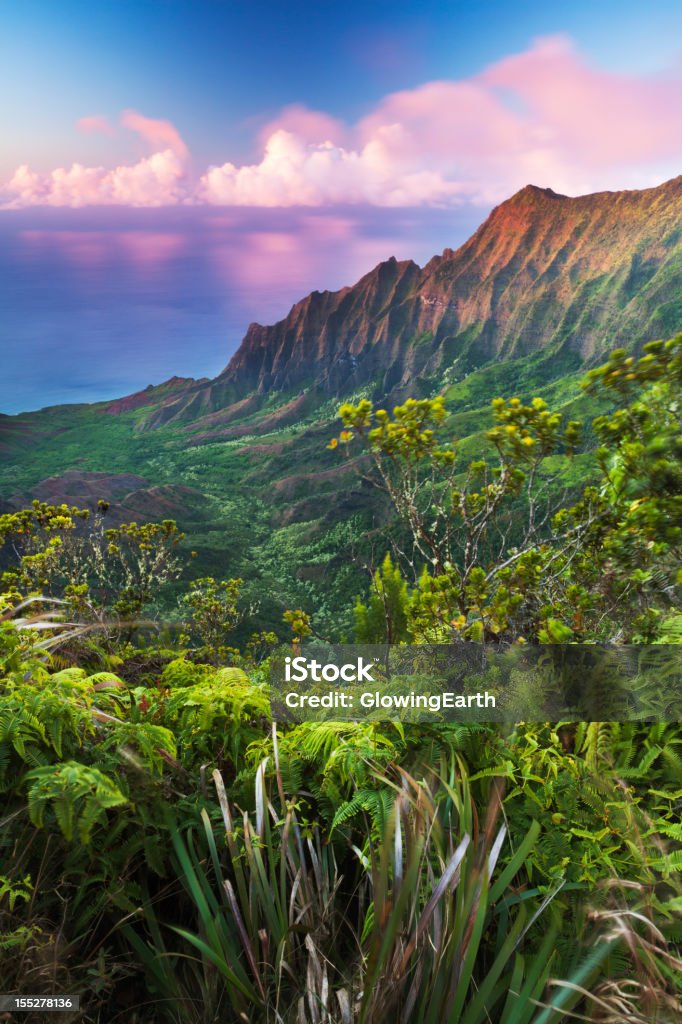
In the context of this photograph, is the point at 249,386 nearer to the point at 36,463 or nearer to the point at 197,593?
the point at 36,463

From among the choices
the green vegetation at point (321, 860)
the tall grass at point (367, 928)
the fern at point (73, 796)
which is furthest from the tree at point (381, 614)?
the fern at point (73, 796)

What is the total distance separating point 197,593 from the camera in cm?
490

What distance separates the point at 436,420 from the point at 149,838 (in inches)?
75.3

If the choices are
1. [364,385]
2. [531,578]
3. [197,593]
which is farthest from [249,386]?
[531,578]

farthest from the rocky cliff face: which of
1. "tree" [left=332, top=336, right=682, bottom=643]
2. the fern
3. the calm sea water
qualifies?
the fern

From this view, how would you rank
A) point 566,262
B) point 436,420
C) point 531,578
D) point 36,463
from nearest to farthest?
point 531,578
point 436,420
point 36,463
point 566,262
